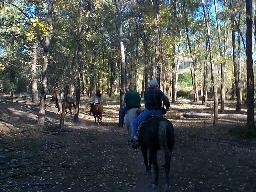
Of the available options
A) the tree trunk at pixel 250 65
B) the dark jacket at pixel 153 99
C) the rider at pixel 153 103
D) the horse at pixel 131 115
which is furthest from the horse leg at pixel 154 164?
the tree trunk at pixel 250 65

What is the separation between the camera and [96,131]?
25.8 m

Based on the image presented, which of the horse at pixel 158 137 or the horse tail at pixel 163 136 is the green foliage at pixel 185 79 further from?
the horse tail at pixel 163 136

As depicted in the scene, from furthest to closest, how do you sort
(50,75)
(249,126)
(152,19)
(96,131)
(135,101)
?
(50,75) < (152,19) < (96,131) < (249,126) < (135,101)

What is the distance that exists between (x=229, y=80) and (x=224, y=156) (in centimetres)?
7404

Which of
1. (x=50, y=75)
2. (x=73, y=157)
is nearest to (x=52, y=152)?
(x=73, y=157)

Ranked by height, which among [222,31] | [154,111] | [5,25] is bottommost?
[154,111]

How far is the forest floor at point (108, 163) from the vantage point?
1119cm

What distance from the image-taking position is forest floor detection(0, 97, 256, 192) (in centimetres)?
1119

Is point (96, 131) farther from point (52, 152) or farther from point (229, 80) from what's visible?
point (229, 80)

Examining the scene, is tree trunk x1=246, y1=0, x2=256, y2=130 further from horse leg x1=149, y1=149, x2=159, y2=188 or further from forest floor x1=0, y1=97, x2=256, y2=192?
horse leg x1=149, y1=149, x2=159, y2=188

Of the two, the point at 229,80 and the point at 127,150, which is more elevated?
the point at 229,80

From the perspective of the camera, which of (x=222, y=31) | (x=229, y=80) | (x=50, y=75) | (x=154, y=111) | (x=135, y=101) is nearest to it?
(x=154, y=111)

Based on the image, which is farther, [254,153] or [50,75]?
[50,75]

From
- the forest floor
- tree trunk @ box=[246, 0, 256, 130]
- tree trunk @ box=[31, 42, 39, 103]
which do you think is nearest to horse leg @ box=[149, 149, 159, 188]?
the forest floor
